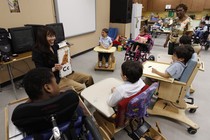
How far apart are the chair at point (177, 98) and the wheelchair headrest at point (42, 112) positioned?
1273mm

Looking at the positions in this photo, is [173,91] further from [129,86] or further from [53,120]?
[53,120]

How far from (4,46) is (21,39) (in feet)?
1.02

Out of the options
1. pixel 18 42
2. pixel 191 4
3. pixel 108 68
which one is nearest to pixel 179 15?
pixel 108 68

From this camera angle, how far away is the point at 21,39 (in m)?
2.48

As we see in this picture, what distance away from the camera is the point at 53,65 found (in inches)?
70.3

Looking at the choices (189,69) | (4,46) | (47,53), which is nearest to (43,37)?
(47,53)

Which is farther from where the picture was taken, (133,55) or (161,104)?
(133,55)

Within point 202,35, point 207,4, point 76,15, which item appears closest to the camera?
point 76,15

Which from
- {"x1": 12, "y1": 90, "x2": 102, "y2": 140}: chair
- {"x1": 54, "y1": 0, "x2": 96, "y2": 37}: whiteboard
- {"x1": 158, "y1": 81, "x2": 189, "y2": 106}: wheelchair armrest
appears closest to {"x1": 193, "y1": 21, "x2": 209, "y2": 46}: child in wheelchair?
{"x1": 54, "y1": 0, "x2": 96, "y2": 37}: whiteboard

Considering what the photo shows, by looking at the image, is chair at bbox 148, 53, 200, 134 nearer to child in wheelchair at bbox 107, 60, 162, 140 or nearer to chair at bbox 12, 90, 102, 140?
child in wheelchair at bbox 107, 60, 162, 140

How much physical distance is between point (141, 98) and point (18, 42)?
228 centimetres

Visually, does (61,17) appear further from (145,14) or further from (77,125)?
(145,14)

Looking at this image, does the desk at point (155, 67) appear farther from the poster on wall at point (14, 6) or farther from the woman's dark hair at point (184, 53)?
the poster on wall at point (14, 6)

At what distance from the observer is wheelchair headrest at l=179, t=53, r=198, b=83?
1.55 m
